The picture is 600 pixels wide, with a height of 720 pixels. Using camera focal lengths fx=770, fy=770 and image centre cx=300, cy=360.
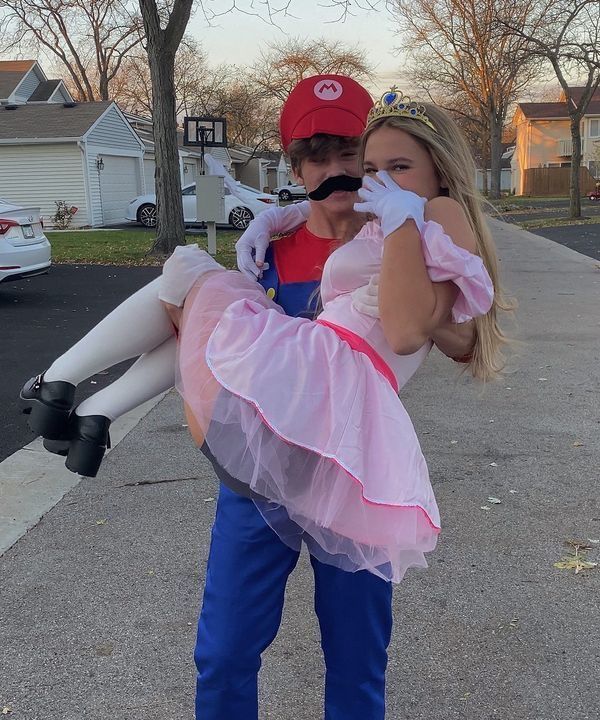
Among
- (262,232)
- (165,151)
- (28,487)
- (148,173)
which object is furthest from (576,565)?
(148,173)

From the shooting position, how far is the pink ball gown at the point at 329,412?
1.50 m

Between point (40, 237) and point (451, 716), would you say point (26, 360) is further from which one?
point (451, 716)

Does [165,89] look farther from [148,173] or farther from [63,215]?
[148,173]

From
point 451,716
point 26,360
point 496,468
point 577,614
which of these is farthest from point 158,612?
point 26,360

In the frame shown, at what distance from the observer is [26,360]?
6605 millimetres

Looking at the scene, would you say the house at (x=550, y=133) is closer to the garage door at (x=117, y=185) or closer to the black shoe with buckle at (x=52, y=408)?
the garage door at (x=117, y=185)

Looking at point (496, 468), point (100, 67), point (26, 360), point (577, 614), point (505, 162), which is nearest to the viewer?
point (577, 614)

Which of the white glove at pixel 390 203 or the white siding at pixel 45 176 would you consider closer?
the white glove at pixel 390 203

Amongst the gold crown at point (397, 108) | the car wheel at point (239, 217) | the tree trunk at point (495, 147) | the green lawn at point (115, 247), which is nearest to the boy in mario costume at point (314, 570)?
the gold crown at point (397, 108)

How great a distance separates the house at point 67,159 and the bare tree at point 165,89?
11.2 meters

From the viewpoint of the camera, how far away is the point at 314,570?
1740 mm

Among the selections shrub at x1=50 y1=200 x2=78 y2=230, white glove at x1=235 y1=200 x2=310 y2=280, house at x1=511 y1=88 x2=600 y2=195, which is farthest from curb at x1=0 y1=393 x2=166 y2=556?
house at x1=511 y1=88 x2=600 y2=195

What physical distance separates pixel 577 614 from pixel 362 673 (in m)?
1.36

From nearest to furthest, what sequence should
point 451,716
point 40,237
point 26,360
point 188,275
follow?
point 188,275
point 451,716
point 26,360
point 40,237
